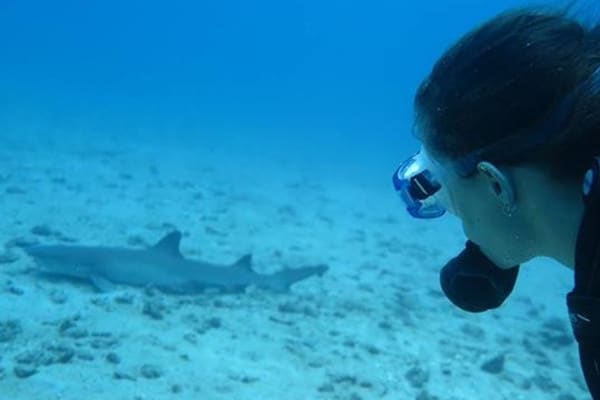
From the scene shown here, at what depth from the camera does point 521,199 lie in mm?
1511

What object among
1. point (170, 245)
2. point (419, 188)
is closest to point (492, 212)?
point (419, 188)

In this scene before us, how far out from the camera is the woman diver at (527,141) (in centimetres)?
126

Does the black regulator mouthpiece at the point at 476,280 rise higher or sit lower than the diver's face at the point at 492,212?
lower

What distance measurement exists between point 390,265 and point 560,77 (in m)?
12.1

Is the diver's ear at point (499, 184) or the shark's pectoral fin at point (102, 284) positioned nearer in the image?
the diver's ear at point (499, 184)

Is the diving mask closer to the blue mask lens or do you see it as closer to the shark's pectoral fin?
the blue mask lens

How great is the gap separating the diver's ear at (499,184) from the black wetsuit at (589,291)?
28 cm

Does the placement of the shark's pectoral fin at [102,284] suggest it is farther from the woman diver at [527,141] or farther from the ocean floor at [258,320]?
the woman diver at [527,141]

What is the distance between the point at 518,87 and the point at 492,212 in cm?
34

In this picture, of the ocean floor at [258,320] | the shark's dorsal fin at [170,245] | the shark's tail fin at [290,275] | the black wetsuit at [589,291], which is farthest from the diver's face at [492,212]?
the shark's tail fin at [290,275]

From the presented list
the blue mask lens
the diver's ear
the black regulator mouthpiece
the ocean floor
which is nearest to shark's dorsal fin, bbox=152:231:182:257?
the ocean floor

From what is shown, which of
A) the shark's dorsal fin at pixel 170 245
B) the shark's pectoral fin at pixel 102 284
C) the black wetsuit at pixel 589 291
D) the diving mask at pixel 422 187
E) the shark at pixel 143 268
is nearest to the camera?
the black wetsuit at pixel 589 291

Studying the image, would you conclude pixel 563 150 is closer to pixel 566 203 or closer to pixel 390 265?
pixel 566 203

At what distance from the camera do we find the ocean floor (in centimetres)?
644
